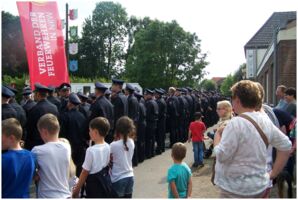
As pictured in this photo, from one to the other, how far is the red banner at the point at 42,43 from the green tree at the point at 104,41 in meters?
46.6

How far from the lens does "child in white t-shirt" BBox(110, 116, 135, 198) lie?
5.21 metres

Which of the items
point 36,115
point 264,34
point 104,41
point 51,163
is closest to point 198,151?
point 36,115

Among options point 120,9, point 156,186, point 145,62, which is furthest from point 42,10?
point 120,9

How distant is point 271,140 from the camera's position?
360 cm

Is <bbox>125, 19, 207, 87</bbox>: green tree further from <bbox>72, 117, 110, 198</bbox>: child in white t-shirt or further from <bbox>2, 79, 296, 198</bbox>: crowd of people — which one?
<bbox>72, 117, 110, 198</bbox>: child in white t-shirt

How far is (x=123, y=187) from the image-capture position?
5.24m

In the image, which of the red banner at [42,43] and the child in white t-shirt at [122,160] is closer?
the child in white t-shirt at [122,160]

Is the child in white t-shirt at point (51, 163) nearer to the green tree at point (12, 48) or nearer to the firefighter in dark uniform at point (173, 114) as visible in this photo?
the firefighter in dark uniform at point (173, 114)

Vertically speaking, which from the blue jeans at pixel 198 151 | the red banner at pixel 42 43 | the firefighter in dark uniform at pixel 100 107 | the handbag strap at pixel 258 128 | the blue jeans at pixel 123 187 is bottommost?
the blue jeans at pixel 198 151

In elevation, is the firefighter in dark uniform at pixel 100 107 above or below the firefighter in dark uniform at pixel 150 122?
above

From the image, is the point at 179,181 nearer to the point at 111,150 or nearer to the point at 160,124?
the point at 111,150

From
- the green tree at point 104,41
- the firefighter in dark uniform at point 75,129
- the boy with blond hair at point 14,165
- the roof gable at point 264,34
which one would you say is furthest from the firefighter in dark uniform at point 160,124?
the green tree at point 104,41

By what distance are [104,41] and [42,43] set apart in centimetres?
5241

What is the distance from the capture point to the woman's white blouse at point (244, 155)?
3.50 metres
